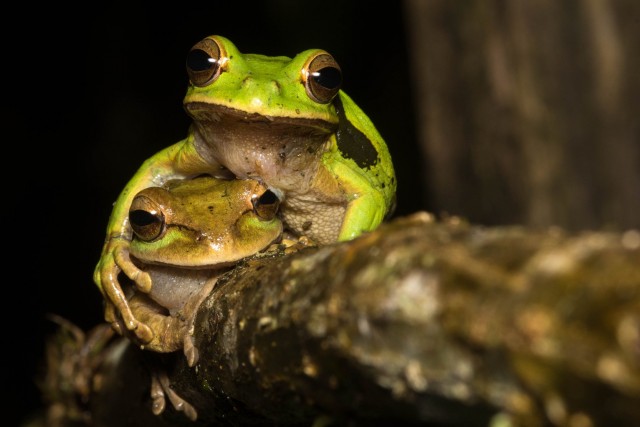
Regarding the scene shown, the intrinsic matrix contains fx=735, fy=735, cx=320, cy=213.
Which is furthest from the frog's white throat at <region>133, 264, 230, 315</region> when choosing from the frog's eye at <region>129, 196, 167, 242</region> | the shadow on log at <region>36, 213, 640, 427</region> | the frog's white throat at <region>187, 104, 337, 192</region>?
the shadow on log at <region>36, 213, 640, 427</region>

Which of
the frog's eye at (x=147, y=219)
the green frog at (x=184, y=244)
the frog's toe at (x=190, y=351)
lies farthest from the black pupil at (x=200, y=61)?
the frog's toe at (x=190, y=351)

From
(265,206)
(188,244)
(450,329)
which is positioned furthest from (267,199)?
(450,329)

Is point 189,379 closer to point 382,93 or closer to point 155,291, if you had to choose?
point 155,291

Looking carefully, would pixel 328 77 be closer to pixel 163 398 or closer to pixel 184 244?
pixel 184 244

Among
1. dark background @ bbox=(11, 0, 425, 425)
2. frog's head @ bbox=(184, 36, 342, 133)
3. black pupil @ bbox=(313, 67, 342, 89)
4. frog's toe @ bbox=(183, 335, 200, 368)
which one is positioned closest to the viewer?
frog's toe @ bbox=(183, 335, 200, 368)

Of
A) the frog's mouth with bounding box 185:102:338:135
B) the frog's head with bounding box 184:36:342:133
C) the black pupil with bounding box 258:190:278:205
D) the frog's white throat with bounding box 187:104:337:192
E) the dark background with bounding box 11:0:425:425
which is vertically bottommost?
the dark background with bounding box 11:0:425:425

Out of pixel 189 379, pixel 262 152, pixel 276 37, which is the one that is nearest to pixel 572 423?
pixel 189 379

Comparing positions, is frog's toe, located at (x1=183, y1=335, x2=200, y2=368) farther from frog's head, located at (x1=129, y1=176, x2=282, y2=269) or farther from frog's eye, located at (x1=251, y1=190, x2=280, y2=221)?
frog's eye, located at (x1=251, y1=190, x2=280, y2=221)

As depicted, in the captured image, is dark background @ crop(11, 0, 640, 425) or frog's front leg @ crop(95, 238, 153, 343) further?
dark background @ crop(11, 0, 640, 425)
